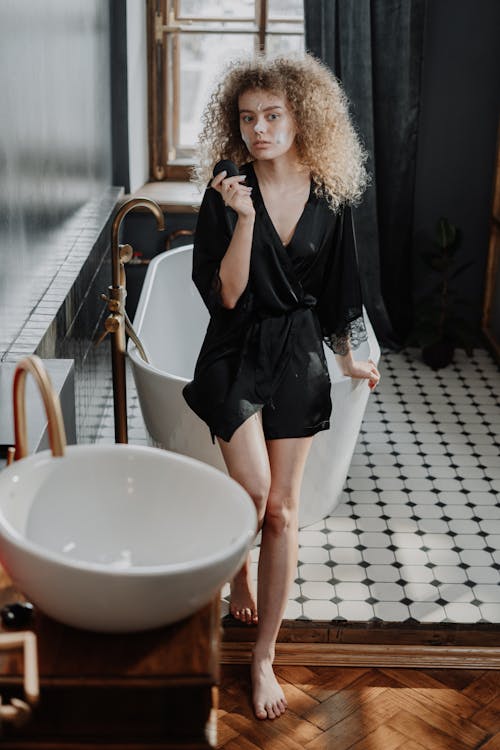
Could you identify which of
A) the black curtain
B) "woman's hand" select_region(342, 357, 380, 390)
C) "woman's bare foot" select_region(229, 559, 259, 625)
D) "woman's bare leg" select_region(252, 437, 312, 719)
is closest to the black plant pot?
the black curtain

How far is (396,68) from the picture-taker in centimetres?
425

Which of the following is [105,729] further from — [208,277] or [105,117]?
[105,117]

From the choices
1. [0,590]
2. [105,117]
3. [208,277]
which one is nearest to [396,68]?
[105,117]

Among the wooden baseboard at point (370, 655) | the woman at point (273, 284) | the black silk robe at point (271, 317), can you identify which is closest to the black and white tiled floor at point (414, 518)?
the wooden baseboard at point (370, 655)

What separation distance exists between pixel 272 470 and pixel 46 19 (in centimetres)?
155

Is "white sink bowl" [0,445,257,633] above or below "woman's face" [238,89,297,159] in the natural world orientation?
below

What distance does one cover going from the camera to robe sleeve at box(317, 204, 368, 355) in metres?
2.27

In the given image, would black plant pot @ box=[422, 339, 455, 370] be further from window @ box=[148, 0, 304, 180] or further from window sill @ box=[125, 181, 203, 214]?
window @ box=[148, 0, 304, 180]

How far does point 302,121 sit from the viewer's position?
2.16m

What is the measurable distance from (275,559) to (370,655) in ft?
1.53

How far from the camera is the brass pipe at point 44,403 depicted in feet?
4.06

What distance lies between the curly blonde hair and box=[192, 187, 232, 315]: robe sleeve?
0.19 metres

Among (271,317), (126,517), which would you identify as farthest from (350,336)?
(126,517)

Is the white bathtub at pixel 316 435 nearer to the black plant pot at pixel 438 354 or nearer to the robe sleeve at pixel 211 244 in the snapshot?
the robe sleeve at pixel 211 244
